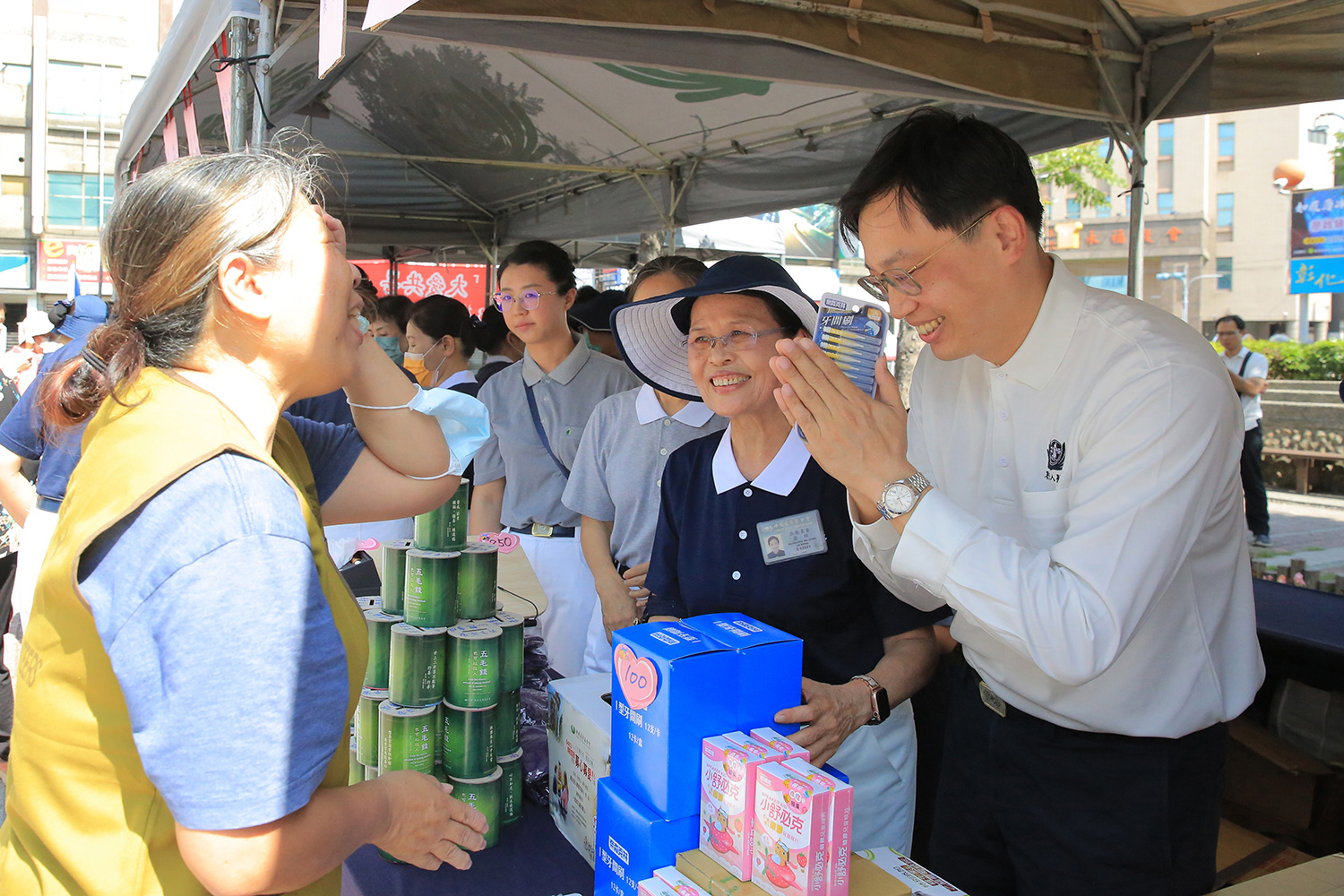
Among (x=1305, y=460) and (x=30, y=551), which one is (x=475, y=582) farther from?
(x=1305, y=460)

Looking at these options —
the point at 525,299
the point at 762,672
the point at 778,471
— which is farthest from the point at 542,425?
the point at 762,672

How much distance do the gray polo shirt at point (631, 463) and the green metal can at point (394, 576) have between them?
1009 mm

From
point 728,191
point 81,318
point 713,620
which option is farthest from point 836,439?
point 728,191

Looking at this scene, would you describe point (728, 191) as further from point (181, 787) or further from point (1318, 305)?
point (1318, 305)

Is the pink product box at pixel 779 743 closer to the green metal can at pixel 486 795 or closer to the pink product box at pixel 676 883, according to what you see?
the pink product box at pixel 676 883

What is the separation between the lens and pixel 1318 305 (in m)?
27.5

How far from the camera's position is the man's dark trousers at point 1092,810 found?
1458mm

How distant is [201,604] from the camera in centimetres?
84

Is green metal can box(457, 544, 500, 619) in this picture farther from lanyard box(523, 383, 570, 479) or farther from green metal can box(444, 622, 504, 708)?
lanyard box(523, 383, 570, 479)

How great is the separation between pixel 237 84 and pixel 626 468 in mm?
1581

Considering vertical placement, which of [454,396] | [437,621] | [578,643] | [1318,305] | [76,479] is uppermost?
[1318,305]

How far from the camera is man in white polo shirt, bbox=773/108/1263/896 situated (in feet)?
4.10

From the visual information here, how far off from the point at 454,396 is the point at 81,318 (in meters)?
3.35

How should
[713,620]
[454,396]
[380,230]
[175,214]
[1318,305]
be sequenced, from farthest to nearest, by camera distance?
[1318,305] < [380,230] < [454,396] < [713,620] < [175,214]
